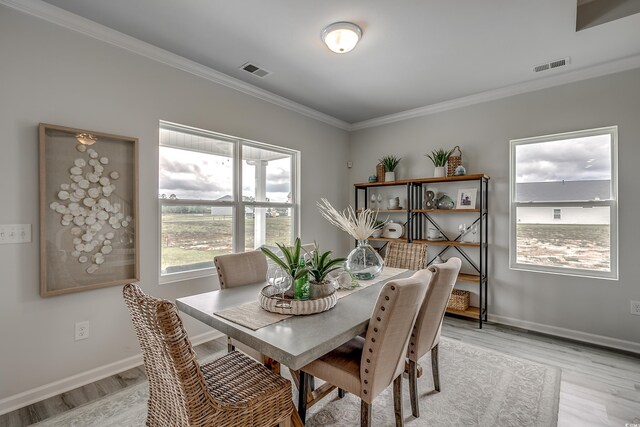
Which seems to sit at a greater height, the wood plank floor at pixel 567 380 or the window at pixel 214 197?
the window at pixel 214 197

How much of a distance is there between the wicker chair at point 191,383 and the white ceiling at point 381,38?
6.55ft

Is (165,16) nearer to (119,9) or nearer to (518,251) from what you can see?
(119,9)

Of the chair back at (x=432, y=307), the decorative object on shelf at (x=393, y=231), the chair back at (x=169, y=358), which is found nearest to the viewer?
the chair back at (x=169, y=358)

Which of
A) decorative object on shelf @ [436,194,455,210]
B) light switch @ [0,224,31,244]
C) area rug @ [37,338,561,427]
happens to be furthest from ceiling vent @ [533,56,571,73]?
light switch @ [0,224,31,244]

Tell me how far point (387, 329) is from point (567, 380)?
77.6 inches

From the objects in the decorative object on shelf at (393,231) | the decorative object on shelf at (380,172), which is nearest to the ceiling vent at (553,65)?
the decorative object on shelf at (380,172)

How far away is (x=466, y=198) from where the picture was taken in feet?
12.0

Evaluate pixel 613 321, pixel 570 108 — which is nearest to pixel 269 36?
pixel 570 108

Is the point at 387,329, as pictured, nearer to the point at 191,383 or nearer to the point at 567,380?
the point at 191,383

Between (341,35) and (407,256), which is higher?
(341,35)

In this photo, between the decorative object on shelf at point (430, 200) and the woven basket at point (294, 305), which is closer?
the woven basket at point (294, 305)

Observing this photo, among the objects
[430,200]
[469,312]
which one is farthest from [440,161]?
[469,312]

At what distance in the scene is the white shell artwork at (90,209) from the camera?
217cm

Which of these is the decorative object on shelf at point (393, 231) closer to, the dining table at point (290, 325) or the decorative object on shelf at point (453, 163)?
the decorative object on shelf at point (453, 163)
